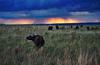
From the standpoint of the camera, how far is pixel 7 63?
8.07 meters

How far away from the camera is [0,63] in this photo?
782 centimetres

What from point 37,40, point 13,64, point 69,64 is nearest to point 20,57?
point 13,64

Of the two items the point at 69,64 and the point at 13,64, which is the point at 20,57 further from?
the point at 69,64

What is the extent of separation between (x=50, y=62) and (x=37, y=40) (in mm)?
7518

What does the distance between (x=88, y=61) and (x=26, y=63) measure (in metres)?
2.06

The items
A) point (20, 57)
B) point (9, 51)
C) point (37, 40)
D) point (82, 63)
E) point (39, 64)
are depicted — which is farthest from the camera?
point (37, 40)

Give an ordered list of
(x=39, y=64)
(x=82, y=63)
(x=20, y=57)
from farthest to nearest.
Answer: (x=20, y=57)
(x=39, y=64)
(x=82, y=63)

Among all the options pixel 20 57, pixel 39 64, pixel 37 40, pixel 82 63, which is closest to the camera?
pixel 82 63

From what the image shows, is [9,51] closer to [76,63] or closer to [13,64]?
[13,64]

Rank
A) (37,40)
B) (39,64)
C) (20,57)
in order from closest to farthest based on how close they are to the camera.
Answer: (39,64) < (20,57) < (37,40)

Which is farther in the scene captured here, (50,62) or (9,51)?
(9,51)

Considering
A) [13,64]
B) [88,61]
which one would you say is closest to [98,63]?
[88,61]

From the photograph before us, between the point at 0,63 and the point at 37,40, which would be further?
the point at 37,40

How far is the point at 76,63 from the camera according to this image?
311 inches
